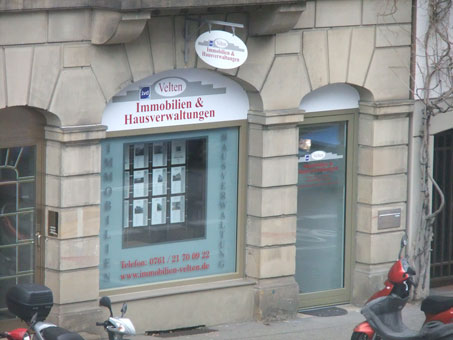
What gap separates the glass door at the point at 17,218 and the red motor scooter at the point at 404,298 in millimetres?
3778

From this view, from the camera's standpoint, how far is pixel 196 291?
47.0 feet

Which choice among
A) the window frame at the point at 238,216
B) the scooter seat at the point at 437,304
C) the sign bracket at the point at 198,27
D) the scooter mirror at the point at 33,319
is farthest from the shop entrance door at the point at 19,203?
the scooter seat at the point at 437,304

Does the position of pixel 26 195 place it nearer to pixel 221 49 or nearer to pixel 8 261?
pixel 8 261

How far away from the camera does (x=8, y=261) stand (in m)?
13.2

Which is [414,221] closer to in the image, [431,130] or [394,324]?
[431,130]

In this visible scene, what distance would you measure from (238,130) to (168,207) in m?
1.30

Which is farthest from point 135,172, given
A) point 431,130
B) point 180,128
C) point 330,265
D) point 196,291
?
point 431,130

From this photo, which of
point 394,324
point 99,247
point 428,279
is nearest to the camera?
point 394,324

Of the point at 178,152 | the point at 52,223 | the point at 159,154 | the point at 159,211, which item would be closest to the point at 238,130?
the point at 178,152

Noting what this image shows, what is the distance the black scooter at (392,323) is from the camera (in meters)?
12.4

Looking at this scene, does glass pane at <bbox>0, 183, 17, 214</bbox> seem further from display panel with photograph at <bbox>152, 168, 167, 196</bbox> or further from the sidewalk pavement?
the sidewalk pavement

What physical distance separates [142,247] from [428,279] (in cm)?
431

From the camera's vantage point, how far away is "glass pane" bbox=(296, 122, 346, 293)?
15.4 metres

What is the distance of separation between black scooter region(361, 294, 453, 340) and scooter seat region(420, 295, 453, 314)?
0.20 m
